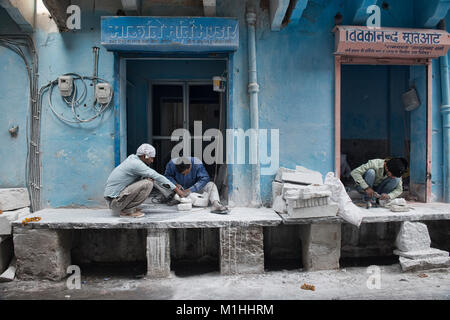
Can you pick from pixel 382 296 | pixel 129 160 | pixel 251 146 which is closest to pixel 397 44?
pixel 251 146

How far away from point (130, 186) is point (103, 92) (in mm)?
1686

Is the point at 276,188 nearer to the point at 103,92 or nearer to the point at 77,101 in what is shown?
the point at 103,92

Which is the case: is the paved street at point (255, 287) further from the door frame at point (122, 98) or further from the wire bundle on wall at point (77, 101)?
the wire bundle on wall at point (77, 101)

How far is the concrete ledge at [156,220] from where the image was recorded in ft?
13.2

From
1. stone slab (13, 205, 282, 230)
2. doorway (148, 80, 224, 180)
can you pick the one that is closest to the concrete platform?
stone slab (13, 205, 282, 230)

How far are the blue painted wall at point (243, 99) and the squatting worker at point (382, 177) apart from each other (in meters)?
0.56

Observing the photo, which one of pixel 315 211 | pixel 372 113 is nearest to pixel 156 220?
pixel 315 211

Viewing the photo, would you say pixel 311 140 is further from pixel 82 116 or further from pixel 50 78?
pixel 50 78

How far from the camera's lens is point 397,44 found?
4770 mm

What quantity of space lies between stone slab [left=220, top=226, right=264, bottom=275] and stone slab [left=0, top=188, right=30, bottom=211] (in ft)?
10.9

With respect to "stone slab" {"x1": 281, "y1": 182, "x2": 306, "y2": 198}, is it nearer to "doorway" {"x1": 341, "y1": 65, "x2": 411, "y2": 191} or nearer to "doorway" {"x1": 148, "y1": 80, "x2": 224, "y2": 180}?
"doorway" {"x1": 148, "y1": 80, "x2": 224, "y2": 180}

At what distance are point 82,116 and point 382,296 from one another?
5176 millimetres

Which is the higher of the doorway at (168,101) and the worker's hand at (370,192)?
the doorway at (168,101)

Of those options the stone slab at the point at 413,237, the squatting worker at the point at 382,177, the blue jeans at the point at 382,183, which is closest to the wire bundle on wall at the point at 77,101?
the squatting worker at the point at 382,177
